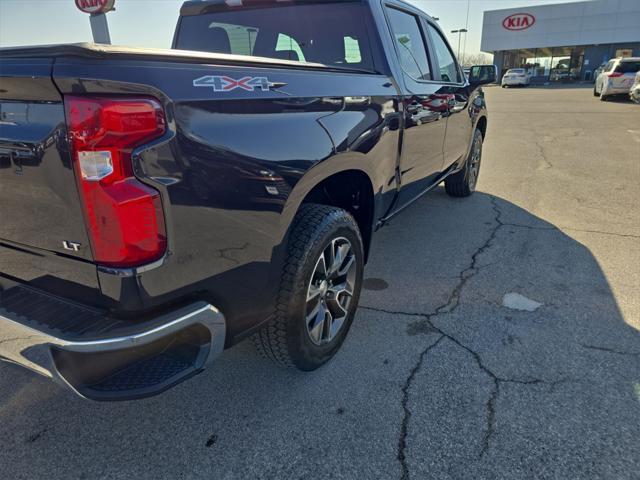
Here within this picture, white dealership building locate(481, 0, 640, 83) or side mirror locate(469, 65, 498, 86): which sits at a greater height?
white dealership building locate(481, 0, 640, 83)

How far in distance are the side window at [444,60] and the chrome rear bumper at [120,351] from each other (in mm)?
3604

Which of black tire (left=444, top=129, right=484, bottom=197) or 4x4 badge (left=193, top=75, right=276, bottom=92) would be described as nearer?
4x4 badge (left=193, top=75, right=276, bottom=92)

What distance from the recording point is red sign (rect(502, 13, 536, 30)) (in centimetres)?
4184

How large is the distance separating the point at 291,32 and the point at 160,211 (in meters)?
2.25

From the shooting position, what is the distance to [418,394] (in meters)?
2.39

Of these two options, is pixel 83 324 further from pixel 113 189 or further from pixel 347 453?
pixel 347 453

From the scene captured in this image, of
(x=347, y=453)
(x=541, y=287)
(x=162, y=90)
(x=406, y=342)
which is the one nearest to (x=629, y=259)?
(x=541, y=287)

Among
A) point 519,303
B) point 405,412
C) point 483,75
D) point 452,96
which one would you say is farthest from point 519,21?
→ point 405,412

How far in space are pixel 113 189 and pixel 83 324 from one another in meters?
0.50

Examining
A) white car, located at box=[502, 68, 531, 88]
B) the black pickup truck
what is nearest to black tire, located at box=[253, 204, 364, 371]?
the black pickup truck

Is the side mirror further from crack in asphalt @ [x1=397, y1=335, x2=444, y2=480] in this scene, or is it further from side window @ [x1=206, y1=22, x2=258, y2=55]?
crack in asphalt @ [x1=397, y1=335, x2=444, y2=480]

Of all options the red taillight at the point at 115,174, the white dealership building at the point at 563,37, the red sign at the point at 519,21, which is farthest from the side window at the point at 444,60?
the red sign at the point at 519,21

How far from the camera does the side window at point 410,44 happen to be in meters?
3.37

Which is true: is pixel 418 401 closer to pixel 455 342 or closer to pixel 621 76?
Result: pixel 455 342
